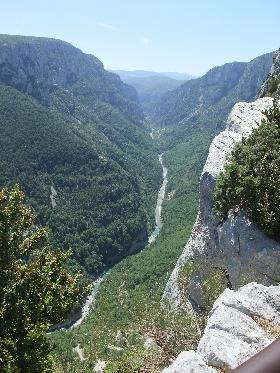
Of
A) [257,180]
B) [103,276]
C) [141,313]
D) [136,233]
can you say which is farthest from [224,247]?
[136,233]

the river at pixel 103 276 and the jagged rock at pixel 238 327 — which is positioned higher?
the jagged rock at pixel 238 327

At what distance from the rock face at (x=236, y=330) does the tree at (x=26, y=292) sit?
6804 millimetres

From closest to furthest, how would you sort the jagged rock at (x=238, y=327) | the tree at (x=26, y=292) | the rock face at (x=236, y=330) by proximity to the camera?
the rock face at (x=236, y=330) < the jagged rock at (x=238, y=327) < the tree at (x=26, y=292)

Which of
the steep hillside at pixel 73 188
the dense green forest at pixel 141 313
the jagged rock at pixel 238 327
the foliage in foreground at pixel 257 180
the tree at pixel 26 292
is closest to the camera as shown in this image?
the jagged rock at pixel 238 327

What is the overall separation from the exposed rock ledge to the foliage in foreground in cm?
75

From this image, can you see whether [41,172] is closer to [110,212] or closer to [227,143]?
[110,212]

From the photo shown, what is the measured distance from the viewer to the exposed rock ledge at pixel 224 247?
66.0 ft

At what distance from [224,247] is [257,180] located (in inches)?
174

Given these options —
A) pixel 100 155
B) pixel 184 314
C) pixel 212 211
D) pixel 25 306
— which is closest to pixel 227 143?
pixel 212 211

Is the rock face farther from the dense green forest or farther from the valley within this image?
the dense green forest

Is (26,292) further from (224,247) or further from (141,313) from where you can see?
(224,247)

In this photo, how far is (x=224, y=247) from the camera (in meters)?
23.5

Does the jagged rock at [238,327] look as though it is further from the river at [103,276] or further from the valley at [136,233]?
the river at [103,276]

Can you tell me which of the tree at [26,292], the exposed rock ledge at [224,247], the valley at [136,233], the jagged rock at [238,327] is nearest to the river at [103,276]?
the valley at [136,233]
